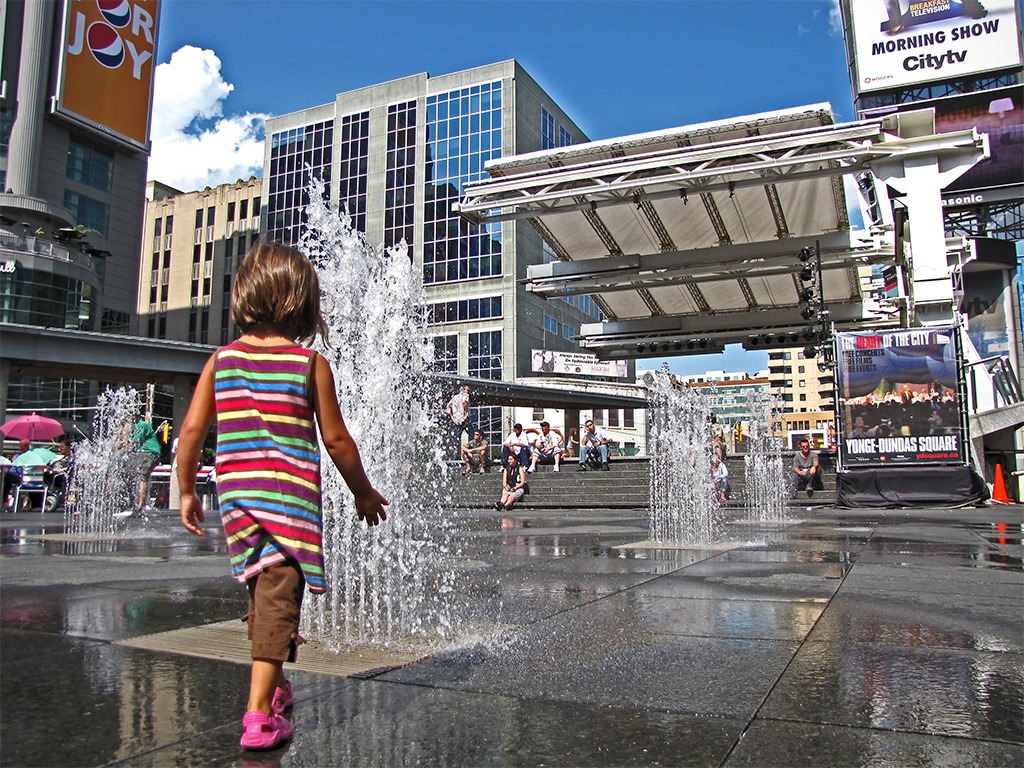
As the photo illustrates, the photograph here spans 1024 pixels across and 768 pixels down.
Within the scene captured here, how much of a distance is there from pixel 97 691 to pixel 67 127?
64.3 meters

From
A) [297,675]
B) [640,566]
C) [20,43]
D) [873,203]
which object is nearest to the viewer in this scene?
[297,675]

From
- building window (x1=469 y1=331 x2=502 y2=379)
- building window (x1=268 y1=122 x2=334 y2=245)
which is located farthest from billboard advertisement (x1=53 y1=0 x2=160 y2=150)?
building window (x1=469 y1=331 x2=502 y2=379)

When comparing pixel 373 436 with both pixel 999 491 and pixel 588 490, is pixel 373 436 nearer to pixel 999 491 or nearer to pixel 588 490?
pixel 588 490

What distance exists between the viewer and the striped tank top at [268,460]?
93.8 inches

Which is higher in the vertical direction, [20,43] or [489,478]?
[20,43]

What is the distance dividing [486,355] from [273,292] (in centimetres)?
5495

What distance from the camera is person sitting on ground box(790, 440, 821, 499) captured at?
62.0 ft

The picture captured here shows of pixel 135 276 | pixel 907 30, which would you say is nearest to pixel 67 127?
pixel 135 276

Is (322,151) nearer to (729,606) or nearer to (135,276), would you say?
(135,276)

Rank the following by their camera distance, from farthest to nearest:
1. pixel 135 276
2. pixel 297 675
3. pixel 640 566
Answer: pixel 135 276, pixel 640 566, pixel 297 675

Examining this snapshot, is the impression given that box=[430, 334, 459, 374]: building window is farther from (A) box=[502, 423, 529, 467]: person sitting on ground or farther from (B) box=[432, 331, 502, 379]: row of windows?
(A) box=[502, 423, 529, 467]: person sitting on ground

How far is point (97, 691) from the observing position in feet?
9.12

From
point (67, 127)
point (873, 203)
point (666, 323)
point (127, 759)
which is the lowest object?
point (127, 759)

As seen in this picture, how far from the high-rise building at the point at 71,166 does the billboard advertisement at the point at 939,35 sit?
49.1 m
